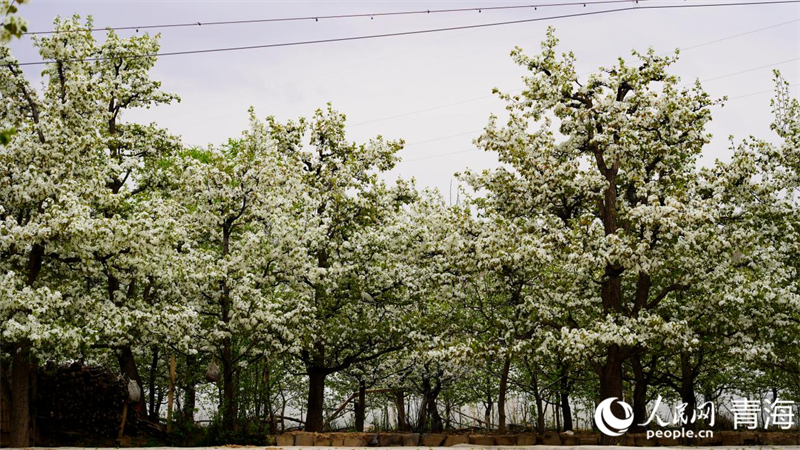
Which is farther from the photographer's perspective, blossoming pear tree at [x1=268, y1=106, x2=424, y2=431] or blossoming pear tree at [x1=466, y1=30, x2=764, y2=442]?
blossoming pear tree at [x1=268, y1=106, x2=424, y2=431]

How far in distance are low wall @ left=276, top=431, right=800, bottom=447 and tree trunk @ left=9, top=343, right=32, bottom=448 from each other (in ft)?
17.6

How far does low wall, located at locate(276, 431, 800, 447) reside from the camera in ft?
59.9

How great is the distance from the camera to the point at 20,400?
16.9 m

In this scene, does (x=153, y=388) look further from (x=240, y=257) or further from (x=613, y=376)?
(x=613, y=376)

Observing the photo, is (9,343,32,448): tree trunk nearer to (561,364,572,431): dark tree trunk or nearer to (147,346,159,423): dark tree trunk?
(147,346,159,423): dark tree trunk

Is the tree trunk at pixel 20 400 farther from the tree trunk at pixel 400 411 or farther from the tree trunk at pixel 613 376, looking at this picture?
the tree trunk at pixel 613 376

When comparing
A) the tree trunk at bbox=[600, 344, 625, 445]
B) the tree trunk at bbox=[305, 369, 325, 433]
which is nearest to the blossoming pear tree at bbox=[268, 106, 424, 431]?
the tree trunk at bbox=[305, 369, 325, 433]

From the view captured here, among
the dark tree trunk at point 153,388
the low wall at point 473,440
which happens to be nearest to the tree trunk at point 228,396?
the low wall at point 473,440

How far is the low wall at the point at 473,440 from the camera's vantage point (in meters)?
18.3

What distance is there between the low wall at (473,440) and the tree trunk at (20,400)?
5.38 m

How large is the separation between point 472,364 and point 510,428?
9373 mm

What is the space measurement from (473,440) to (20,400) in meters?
9.90

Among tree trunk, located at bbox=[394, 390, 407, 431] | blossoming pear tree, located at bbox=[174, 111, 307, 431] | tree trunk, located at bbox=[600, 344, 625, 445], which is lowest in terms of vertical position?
tree trunk, located at bbox=[394, 390, 407, 431]

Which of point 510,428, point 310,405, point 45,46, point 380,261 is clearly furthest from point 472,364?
point 45,46
